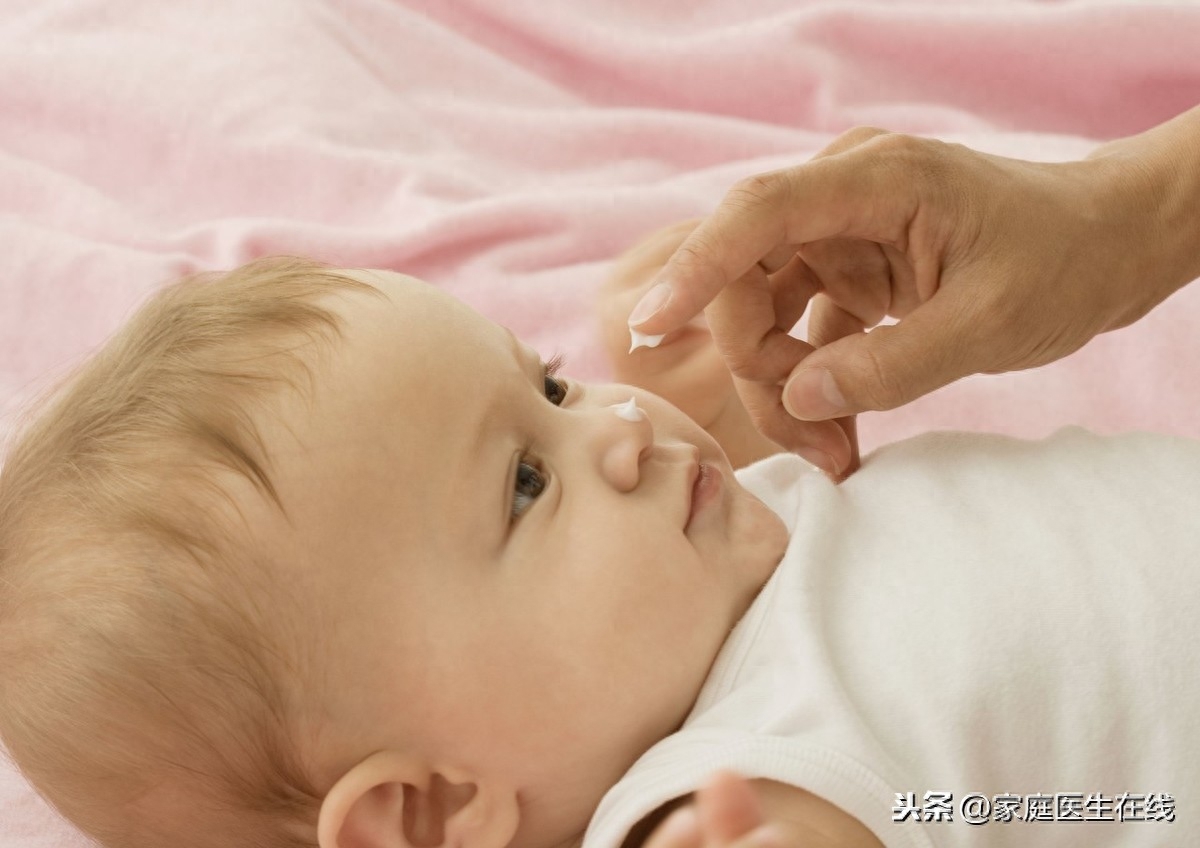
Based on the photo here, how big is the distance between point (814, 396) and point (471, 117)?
119cm

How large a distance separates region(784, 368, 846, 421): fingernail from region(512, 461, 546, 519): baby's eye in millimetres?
262

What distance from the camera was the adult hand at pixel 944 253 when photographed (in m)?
1.16

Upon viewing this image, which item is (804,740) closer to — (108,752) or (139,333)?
(108,752)

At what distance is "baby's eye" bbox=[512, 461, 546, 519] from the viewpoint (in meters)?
1.11

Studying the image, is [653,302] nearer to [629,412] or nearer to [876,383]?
[629,412]

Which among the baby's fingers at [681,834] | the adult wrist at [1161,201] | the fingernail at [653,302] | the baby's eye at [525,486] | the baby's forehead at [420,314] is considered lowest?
the baby's fingers at [681,834]

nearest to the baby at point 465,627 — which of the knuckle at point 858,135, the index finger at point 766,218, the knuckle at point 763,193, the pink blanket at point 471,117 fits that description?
the index finger at point 766,218

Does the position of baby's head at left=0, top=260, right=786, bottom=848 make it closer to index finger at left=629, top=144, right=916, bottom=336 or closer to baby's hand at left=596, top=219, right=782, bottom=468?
index finger at left=629, top=144, right=916, bottom=336

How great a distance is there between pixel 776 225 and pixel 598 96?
121cm

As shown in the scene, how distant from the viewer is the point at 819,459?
138cm

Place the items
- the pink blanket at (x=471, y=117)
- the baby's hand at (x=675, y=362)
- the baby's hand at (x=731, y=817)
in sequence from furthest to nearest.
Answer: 1. the pink blanket at (x=471, y=117)
2. the baby's hand at (x=675, y=362)
3. the baby's hand at (x=731, y=817)

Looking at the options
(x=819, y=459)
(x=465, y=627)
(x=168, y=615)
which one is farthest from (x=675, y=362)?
(x=168, y=615)

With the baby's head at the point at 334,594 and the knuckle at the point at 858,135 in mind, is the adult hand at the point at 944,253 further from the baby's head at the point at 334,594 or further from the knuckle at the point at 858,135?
the baby's head at the point at 334,594

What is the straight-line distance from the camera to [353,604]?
40.5 inches
